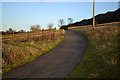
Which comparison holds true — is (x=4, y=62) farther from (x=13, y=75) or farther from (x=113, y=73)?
(x=113, y=73)

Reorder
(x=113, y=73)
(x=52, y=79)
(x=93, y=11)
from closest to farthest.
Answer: (x=113, y=73) → (x=52, y=79) → (x=93, y=11)

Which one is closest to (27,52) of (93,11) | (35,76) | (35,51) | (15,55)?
(35,51)

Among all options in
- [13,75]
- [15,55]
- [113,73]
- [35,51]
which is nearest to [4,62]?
[15,55]

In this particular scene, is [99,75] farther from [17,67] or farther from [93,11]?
[93,11]

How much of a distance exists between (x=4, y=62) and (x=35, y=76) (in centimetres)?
347

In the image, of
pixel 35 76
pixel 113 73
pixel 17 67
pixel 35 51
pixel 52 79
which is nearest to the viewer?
pixel 113 73

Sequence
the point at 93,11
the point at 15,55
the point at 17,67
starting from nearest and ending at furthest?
the point at 17,67, the point at 15,55, the point at 93,11

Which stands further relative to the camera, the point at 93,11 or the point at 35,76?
the point at 93,11

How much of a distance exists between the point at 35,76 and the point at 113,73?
14.3 feet

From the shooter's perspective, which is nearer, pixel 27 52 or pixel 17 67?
pixel 17 67

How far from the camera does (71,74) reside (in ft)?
19.6

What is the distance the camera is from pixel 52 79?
5621mm

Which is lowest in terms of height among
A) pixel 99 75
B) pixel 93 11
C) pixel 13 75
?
pixel 13 75

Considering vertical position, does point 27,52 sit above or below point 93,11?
below
